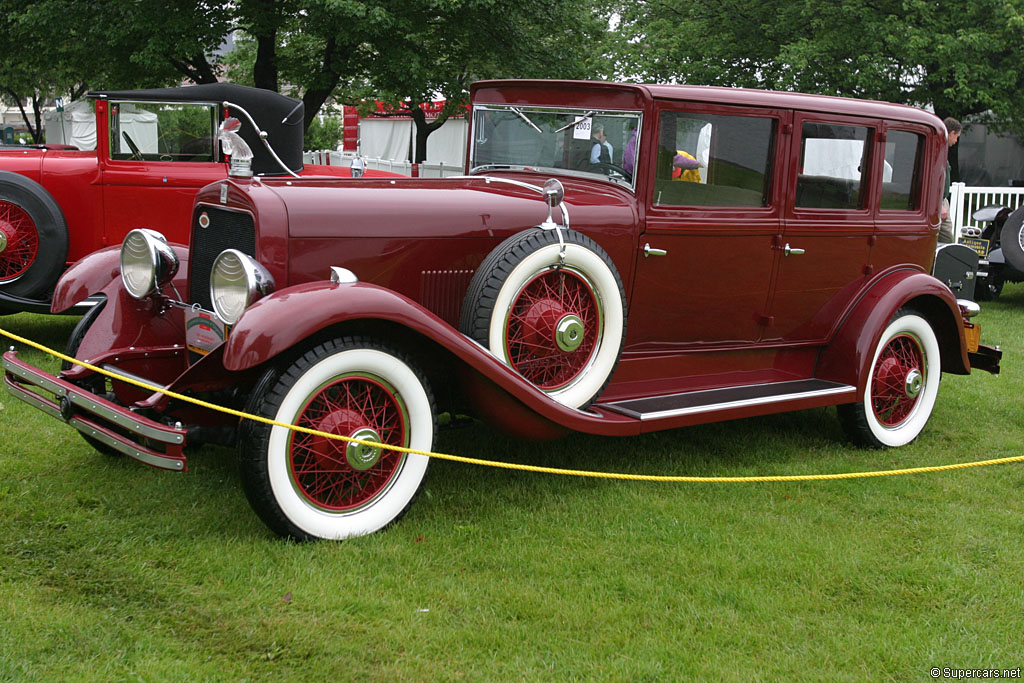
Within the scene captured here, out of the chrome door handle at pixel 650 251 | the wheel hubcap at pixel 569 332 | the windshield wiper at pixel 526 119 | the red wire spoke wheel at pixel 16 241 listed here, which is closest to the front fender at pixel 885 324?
the chrome door handle at pixel 650 251

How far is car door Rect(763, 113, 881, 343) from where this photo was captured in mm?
5082

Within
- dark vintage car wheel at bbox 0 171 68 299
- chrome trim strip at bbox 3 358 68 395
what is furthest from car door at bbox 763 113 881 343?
dark vintage car wheel at bbox 0 171 68 299

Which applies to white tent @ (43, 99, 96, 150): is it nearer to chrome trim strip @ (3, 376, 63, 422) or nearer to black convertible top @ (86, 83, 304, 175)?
black convertible top @ (86, 83, 304, 175)

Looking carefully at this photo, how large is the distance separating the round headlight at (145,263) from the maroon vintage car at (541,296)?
0.01 m

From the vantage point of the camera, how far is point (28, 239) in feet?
23.2

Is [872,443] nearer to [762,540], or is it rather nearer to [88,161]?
[762,540]

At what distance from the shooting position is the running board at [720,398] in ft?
14.7

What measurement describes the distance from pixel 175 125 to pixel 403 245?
4.47 m

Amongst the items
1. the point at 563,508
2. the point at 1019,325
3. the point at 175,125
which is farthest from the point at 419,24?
the point at 563,508

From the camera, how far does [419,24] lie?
46.1ft

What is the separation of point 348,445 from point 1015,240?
922 cm

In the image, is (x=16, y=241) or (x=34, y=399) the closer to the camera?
(x=34, y=399)

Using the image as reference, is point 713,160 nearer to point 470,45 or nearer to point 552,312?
point 552,312

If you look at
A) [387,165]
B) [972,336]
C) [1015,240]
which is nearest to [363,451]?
[972,336]
